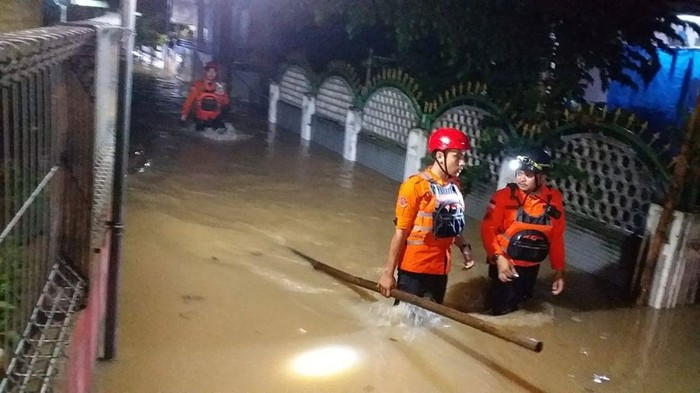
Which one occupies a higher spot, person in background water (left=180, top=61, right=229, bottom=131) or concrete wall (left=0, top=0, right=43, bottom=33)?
concrete wall (left=0, top=0, right=43, bottom=33)

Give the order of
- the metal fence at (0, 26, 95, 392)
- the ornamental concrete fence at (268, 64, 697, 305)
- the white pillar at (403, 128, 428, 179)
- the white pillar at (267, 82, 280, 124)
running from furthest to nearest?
1. the white pillar at (267, 82, 280, 124)
2. the white pillar at (403, 128, 428, 179)
3. the ornamental concrete fence at (268, 64, 697, 305)
4. the metal fence at (0, 26, 95, 392)

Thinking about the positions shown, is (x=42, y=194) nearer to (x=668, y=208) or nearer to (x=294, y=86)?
(x=668, y=208)

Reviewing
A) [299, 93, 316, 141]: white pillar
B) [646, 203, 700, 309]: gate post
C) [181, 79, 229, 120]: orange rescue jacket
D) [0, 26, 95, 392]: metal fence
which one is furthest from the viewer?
[299, 93, 316, 141]: white pillar

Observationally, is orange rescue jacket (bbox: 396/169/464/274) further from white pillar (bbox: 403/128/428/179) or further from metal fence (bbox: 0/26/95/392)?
white pillar (bbox: 403/128/428/179)

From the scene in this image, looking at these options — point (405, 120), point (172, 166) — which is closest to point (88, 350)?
→ point (172, 166)

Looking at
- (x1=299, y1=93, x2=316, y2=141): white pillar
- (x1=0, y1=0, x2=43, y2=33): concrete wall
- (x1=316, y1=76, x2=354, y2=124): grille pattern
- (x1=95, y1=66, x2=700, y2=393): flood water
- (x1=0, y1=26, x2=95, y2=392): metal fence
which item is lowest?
(x1=95, y1=66, x2=700, y2=393): flood water

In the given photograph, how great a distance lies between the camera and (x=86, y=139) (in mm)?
3064

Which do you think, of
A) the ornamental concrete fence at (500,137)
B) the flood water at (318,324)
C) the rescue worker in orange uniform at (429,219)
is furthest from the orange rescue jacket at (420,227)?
the ornamental concrete fence at (500,137)

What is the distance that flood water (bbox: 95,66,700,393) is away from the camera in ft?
14.1

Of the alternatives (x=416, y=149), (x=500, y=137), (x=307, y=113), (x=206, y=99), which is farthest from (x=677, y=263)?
(x=206, y=99)

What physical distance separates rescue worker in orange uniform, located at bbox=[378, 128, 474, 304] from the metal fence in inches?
83.2

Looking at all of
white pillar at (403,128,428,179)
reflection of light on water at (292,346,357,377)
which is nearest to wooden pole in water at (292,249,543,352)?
reflection of light on water at (292,346,357,377)

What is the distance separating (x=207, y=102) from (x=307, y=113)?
1.98 m

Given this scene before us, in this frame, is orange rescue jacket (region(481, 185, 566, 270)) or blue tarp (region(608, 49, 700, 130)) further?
blue tarp (region(608, 49, 700, 130))
